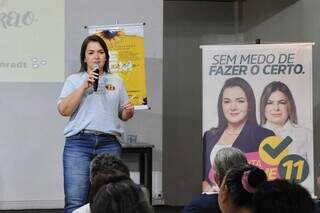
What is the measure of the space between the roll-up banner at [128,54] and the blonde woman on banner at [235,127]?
62 centimetres

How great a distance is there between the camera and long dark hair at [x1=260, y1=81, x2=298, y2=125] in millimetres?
4555

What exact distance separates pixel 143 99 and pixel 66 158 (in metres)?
1.38

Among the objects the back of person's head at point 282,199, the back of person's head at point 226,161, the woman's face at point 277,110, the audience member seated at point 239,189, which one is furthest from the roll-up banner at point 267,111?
the back of person's head at point 282,199

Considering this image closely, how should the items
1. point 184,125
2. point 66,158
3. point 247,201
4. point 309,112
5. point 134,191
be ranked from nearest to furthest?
point 134,191
point 247,201
point 66,158
point 309,112
point 184,125

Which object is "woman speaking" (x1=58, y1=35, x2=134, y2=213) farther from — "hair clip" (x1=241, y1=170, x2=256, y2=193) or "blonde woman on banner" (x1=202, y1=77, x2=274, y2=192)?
"hair clip" (x1=241, y1=170, x2=256, y2=193)

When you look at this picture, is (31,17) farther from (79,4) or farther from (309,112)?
(309,112)

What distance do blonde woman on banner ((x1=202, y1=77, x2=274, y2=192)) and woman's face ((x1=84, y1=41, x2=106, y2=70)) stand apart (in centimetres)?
139

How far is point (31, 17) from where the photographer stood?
17.3 feet

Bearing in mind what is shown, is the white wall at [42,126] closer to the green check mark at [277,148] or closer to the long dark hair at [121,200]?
the green check mark at [277,148]

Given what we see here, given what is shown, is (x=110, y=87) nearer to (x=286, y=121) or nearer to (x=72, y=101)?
(x=72, y=101)

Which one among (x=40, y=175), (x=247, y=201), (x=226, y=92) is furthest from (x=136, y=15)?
(x=247, y=201)

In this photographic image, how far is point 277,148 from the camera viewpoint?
4.55m

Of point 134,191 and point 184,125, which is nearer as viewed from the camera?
point 134,191

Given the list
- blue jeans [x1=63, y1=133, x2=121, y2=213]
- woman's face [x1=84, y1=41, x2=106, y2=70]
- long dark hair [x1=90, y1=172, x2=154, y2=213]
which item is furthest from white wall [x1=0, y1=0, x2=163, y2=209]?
long dark hair [x1=90, y1=172, x2=154, y2=213]
